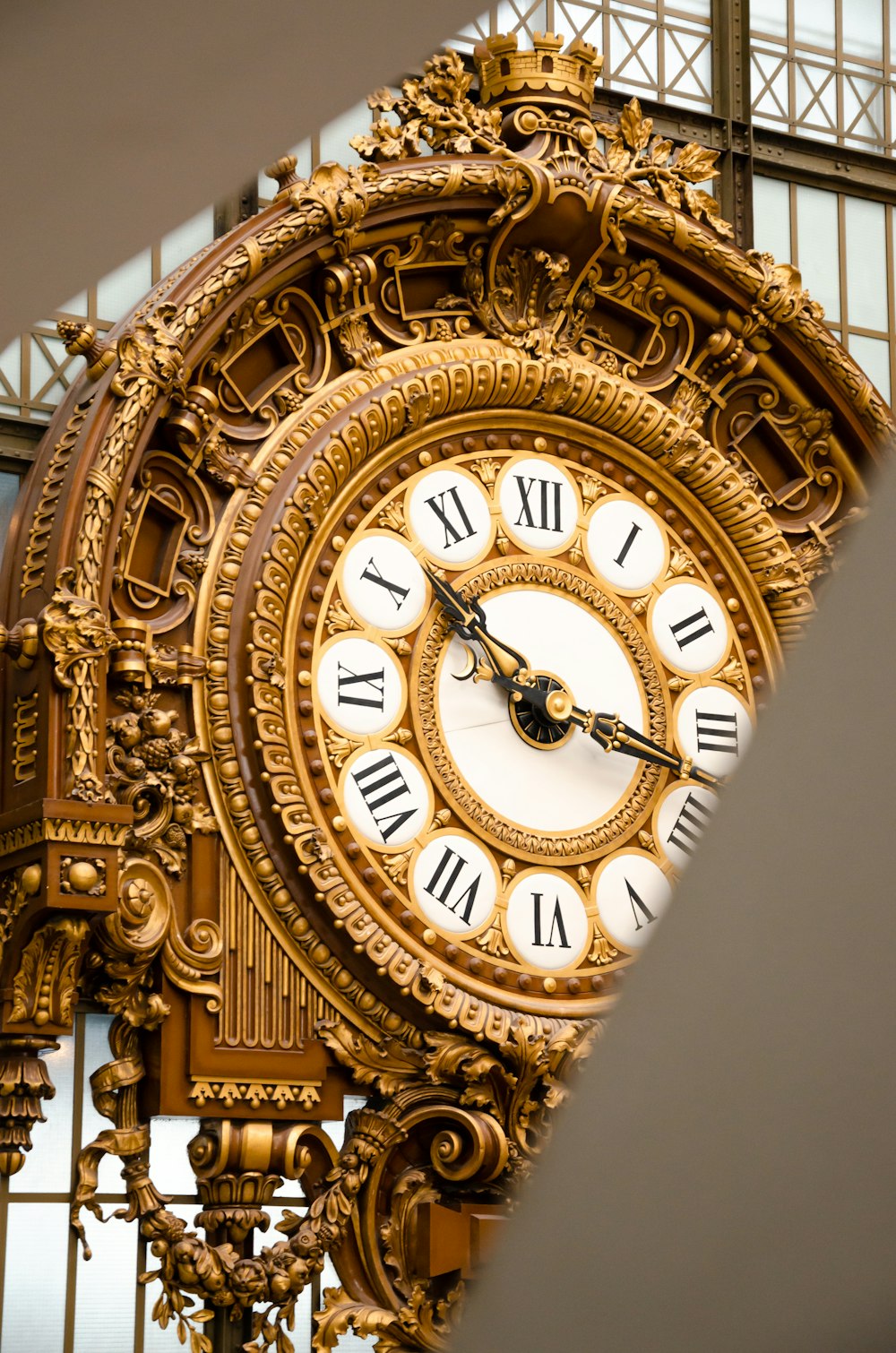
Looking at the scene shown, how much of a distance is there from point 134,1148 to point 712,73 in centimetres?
281

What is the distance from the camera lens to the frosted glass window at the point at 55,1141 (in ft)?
11.1

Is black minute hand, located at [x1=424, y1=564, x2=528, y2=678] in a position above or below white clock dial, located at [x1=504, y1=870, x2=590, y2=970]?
above

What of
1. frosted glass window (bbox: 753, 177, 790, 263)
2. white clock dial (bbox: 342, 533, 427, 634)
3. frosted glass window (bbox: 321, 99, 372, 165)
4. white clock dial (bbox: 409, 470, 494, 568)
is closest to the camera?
white clock dial (bbox: 342, 533, 427, 634)

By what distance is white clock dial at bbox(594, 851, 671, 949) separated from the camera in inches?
150

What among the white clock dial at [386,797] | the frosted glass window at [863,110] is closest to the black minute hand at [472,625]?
the white clock dial at [386,797]

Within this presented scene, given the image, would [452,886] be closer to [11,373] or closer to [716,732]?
[716,732]

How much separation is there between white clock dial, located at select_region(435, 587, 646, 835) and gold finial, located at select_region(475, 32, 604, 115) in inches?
40.0

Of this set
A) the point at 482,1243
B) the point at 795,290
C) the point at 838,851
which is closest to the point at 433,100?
the point at 795,290

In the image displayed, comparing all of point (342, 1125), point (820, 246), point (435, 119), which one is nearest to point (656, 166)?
point (435, 119)

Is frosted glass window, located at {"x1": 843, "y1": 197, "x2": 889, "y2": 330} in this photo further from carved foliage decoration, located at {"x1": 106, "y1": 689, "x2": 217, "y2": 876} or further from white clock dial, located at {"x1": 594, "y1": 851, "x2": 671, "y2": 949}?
carved foliage decoration, located at {"x1": 106, "y1": 689, "x2": 217, "y2": 876}

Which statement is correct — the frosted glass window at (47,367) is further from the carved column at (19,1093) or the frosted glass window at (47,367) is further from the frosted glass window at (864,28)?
the frosted glass window at (864,28)

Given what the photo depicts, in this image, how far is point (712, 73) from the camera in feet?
15.2

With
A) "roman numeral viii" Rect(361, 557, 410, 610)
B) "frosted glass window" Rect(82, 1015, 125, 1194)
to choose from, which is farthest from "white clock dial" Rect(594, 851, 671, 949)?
"frosted glass window" Rect(82, 1015, 125, 1194)

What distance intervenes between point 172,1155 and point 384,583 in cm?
110
